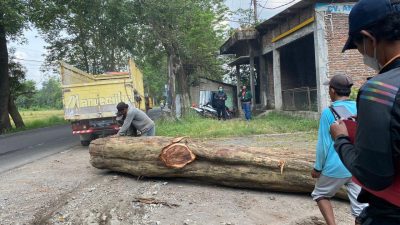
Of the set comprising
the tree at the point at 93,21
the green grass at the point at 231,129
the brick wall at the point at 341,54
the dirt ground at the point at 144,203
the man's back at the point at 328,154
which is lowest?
the dirt ground at the point at 144,203

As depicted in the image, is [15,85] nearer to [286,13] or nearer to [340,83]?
[286,13]

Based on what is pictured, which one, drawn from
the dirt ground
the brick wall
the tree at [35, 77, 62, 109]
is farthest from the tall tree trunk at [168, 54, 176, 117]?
the tree at [35, 77, 62, 109]

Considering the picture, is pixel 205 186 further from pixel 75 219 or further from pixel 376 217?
pixel 376 217

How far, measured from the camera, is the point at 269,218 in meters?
4.94

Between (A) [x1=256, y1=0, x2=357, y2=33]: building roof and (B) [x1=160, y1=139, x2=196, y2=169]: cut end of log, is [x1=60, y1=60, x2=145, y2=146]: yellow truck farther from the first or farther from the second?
(A) [x1=256, y1=0, x2=357, y2=33]: building roof

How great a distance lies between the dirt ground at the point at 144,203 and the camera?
5012mm

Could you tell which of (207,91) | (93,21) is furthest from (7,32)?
(207,91)

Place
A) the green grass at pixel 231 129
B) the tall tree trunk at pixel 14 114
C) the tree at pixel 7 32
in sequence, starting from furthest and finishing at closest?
the tall tree trunk at pixel 14 114
the tree at pixel 7 32
the green grass at pixel 231 129

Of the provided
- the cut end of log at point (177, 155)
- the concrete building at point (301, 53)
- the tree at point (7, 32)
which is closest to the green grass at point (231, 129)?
the concrete building at point (301, 53)

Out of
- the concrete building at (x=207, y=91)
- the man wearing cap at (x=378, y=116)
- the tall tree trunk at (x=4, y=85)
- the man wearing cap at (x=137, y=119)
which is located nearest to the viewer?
the man wearing cap at (x=378, y=116)

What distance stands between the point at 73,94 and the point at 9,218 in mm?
7702

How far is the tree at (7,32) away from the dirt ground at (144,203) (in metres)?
12.4

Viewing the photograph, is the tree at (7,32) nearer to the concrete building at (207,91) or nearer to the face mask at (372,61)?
the concrete building at (207,91)

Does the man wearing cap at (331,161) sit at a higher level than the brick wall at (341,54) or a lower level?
lower
